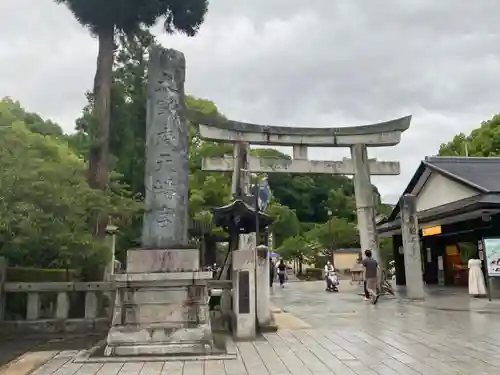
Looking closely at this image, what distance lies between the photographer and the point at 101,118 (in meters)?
14.8

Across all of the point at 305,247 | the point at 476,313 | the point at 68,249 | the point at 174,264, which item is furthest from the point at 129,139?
the point at 305,247

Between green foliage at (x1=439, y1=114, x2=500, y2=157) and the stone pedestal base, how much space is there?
99.2 feet

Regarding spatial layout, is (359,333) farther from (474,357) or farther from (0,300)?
(0,300)

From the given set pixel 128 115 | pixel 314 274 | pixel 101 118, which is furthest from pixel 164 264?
pixel 314 274

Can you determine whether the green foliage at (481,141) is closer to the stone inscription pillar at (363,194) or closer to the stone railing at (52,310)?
the stone inscription pillar at (363,194)

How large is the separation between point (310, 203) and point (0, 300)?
51569mm

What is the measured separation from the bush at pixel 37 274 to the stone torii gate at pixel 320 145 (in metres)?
8.78

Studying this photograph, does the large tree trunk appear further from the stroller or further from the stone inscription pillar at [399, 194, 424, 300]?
the stroller

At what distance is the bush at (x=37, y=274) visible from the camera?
39.0 feet

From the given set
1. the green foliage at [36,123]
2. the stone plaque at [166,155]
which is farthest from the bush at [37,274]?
the green foliage at [36,123]

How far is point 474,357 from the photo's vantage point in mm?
7438

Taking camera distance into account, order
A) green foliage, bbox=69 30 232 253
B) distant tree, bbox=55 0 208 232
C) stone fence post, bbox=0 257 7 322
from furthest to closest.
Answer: green foliage, bbox=69 30 232 253, distant tree, bbox=55 0 208 232, stone fence post, bbox=0 257 7 322

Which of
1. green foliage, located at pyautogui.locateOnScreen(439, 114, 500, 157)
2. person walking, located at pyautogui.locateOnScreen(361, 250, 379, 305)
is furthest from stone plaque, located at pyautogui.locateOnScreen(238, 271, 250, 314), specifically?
green foliage, located at pyautogui.locateOnScreen(439, 114, 500, 157)

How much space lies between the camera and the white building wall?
779 inches
